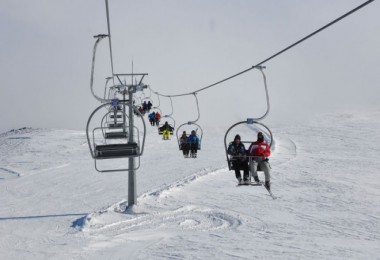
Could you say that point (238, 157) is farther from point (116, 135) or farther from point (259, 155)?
point (116, 135)

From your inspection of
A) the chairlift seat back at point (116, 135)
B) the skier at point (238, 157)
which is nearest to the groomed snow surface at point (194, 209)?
the skier at point (238, 157)

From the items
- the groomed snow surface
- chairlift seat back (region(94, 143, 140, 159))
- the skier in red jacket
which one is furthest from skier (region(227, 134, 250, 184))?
the groomed snow surface

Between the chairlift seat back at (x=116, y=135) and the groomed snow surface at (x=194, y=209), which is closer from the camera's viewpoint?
the groomed snow surface at (x=194, y=209)

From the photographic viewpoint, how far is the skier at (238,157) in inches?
468

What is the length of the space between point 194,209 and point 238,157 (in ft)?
28.4

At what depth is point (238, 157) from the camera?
12.0 meters

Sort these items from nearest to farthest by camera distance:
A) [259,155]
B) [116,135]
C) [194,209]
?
[259,155] < [116,135] < [194,209]

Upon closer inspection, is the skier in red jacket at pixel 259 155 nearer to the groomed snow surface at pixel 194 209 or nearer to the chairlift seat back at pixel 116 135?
the groomed snow surface at pixel 194 209

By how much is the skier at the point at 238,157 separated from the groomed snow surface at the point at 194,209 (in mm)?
3190

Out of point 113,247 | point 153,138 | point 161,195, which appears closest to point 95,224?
point 113,247

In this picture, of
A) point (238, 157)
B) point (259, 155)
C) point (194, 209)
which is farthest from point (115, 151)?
point (194, 209)

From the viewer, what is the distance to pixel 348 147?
40031mm

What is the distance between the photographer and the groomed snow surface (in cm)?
1480

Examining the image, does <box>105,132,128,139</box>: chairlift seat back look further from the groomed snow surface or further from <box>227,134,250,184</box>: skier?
<box>227,134,250,184</box>: skier
